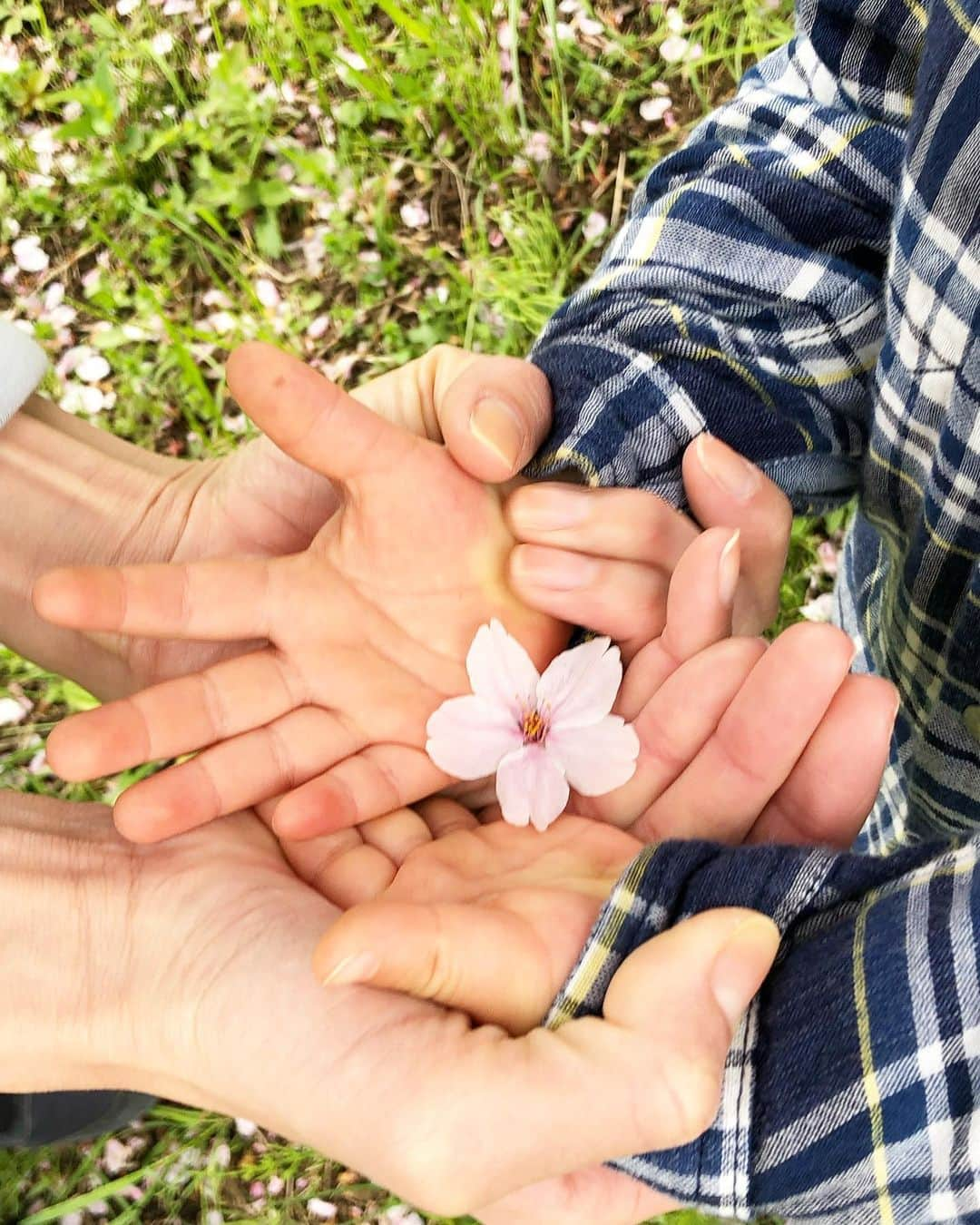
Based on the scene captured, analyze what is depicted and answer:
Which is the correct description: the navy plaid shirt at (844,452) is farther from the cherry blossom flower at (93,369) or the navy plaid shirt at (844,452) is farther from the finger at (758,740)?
the cherry blossom flower at (93,369)

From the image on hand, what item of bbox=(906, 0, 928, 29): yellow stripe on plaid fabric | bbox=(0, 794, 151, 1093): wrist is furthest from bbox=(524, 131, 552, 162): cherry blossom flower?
bbox=(0, 794, 151, 1093): wrist

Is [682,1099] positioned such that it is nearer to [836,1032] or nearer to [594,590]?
[836,1032]

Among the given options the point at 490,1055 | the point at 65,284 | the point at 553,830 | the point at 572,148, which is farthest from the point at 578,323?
the point at 65,284

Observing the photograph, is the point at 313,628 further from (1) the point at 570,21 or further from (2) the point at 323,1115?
(1) the point at 570,21

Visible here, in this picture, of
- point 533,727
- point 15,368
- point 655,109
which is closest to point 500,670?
point 533,727

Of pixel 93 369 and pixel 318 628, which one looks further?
pixel 93 369

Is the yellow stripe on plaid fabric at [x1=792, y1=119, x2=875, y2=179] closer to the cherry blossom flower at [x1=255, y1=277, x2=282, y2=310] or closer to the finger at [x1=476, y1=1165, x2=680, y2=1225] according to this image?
the finger at [x1=476, y1=1165, x2=680, y2=1225]

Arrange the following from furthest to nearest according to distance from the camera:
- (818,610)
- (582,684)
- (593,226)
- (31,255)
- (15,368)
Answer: (31,255), (593,226), (818,610), (15,368), (582,684)
